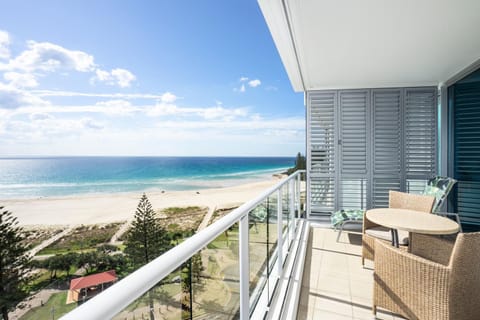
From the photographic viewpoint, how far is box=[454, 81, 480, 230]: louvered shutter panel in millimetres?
3479

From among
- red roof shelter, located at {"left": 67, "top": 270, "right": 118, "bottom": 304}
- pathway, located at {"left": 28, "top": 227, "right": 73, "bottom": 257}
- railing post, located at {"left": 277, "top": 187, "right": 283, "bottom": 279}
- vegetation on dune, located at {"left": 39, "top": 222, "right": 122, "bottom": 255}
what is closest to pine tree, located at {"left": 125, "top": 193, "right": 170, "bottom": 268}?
vegetation on dune, located at {"left": 39, "top": 222, "right": 122, "bottom": 255}

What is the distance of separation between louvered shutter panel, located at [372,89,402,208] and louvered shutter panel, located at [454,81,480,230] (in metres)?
0.72

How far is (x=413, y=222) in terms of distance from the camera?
2.37 m

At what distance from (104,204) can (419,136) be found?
94.0 ft

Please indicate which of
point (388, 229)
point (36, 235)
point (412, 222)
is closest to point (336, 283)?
point (412, 222)

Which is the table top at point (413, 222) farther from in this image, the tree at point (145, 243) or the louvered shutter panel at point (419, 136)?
the tree at point (145, 243)

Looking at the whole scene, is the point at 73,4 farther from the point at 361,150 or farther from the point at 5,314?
the point at 361,150

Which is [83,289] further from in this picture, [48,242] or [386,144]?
[48,242]

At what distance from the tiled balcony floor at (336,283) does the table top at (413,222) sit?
0.64 meters

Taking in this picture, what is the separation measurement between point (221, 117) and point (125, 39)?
14.1 m

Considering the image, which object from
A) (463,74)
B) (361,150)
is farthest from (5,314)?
(463,74)

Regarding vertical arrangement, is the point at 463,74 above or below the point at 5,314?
above

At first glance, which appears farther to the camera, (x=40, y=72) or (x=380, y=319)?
(x=40, y=72)

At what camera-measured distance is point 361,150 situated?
449 cm
